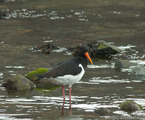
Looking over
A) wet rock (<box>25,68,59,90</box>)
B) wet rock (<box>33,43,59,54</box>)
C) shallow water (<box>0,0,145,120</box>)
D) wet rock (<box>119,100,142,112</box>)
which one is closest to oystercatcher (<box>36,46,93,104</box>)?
shallow water (<box>0,0,145,120</box>)

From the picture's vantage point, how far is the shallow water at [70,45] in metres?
12.5

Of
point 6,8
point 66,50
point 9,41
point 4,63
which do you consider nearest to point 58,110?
point 4,63

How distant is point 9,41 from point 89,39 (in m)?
4.19

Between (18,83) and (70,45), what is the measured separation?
7919mm

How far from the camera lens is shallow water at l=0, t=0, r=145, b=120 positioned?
12.5m

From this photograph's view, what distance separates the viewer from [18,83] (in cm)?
1461

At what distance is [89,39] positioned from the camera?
23.5 m

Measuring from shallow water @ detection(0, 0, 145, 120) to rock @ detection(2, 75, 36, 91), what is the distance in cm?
33

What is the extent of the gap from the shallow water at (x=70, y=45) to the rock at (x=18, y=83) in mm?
331

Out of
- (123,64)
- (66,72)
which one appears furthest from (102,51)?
(66,72)

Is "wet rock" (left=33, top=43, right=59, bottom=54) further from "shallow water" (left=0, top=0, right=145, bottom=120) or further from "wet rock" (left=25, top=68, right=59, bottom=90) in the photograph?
"wet rock" (left=25, top=68, right=59, bottom=90)

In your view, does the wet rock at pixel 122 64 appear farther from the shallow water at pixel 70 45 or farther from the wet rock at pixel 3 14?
the wet rock at pixel 3 14

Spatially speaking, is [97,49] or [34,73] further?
[97,49]

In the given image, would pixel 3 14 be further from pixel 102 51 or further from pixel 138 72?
pixel 138 72
